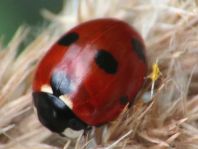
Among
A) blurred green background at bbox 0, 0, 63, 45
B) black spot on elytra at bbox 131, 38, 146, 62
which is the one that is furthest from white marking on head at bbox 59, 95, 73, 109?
blurred green background at bbox 0, 0, 63, 45

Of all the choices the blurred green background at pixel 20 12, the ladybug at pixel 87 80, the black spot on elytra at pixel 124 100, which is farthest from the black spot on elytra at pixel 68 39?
the blurred green background at pixel 20 12

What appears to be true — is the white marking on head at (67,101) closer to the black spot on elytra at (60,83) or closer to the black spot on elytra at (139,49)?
the black spot on elytra at (60,83)

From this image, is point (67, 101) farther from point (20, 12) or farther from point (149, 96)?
point (20, 12)

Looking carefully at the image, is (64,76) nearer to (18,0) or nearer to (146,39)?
(146,39)

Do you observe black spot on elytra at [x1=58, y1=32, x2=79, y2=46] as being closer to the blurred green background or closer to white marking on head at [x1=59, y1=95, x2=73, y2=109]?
white marking on head at [x1=59, y1=95, x2=73, y2=109]

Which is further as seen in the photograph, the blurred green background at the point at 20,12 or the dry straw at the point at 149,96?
the blurred green background at the point at 20,12

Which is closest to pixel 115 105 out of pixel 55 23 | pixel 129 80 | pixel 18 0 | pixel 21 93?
pixel 129 80
